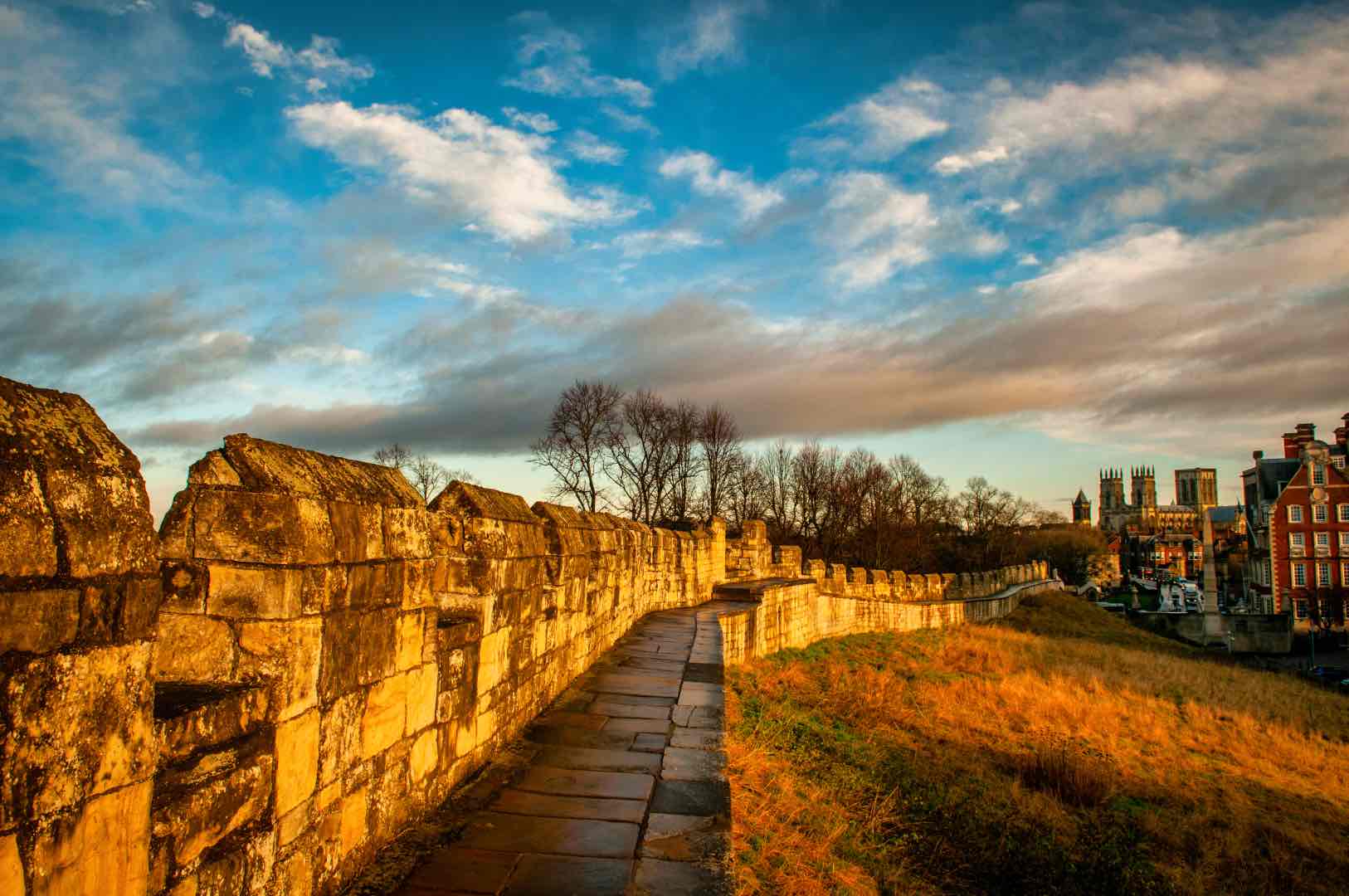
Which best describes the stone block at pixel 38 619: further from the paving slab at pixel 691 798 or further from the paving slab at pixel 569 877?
the paving slab at pixel 691 798

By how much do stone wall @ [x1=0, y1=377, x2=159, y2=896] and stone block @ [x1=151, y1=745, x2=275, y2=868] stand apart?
12 centimetres

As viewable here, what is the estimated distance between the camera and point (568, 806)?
3.62 meters

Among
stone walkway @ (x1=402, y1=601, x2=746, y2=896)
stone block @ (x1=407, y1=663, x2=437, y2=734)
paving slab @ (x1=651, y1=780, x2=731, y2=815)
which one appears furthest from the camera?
paving slab @ (x1=651, y1=780, x2=731, y2=815)

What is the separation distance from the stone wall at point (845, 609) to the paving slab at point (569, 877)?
22.8 feet

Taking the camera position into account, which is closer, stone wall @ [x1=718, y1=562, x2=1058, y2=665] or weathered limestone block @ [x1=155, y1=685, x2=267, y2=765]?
weathered limestone block @ [x1=155, y1=685, x2=267, y2=765]

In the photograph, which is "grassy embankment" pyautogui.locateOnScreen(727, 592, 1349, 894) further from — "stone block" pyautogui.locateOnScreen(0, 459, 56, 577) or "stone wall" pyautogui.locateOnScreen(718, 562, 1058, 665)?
"stone block" pyautogui.locateOnScreen(0, 459, 56, 577)

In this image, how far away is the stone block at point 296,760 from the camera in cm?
233

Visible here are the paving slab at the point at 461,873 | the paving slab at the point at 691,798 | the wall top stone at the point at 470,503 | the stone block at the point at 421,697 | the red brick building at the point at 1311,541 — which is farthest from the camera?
the red brick building at the point at 1311,541

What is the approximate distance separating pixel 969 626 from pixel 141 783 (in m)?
29.9

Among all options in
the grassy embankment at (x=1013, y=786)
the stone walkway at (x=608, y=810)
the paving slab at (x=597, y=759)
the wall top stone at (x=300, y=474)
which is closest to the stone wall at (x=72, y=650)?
the wall top stone at (x=300, y=474)

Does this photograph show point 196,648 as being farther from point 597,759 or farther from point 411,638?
point 597,759

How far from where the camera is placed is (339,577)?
2.65 meters

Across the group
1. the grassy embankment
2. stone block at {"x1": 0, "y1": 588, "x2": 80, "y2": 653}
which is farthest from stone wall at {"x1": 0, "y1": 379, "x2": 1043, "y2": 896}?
the grassy embankment

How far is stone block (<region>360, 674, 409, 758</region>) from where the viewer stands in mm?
2867
